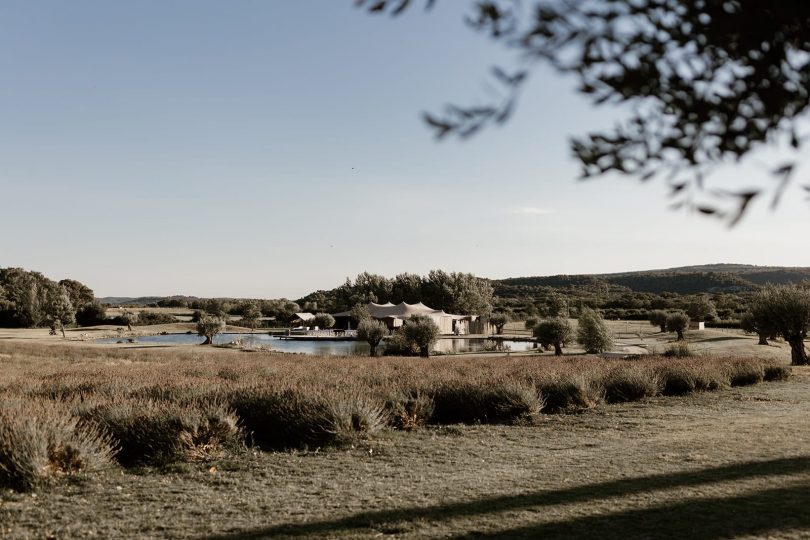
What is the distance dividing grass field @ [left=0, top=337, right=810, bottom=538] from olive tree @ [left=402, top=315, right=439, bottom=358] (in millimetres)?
23373

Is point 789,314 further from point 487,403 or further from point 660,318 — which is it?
point 660,318

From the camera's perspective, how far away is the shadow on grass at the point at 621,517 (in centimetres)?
564

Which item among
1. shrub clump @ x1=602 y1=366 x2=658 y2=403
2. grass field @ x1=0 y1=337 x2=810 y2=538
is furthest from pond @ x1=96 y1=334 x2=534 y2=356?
grass field @ x1=0 y1=337 x2=810 y2=538

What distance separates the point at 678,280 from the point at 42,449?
382 feet

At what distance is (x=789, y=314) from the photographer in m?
25.6

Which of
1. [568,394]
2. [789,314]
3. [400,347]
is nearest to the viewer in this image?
[568,394]

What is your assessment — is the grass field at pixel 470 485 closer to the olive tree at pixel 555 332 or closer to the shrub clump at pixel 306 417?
the shrub clump at pixel 306 417

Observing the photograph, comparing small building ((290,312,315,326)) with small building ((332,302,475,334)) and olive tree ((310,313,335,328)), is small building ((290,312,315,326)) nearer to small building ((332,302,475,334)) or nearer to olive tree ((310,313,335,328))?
olive tree ((310,313,335,328))

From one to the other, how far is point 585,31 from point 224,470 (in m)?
7.12

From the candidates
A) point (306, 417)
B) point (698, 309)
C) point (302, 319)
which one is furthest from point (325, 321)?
point (306, 417)

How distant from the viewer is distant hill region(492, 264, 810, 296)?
10206 centimetres

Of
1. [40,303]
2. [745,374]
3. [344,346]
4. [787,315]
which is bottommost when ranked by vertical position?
[344,346]

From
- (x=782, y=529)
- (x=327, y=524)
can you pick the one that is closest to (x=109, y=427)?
(x=327, y=524)

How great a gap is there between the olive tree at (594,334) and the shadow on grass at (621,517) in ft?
79.5
